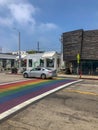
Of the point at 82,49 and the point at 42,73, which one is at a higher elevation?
the point at 82,49

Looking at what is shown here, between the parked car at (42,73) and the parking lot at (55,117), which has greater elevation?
the parked car at (42,73)

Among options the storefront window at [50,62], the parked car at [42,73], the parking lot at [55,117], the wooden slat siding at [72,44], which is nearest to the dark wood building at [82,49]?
the wooden slat siding at [72,44]

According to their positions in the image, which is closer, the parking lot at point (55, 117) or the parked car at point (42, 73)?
the parking lot at point (55, 117)

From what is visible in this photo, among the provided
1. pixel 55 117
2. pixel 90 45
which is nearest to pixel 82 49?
pixel 90 45

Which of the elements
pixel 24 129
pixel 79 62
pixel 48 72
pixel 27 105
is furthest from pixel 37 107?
pixel 79 62

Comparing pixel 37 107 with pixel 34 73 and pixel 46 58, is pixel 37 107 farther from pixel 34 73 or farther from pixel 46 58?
pixel 46 58

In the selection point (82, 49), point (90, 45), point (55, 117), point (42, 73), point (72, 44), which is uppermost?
point (72, 44)

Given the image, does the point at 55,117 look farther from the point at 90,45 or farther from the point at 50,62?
the point at 50,62

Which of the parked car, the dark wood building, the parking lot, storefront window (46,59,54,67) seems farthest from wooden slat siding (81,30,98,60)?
the parking lot

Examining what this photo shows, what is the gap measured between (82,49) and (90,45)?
64.5 inches

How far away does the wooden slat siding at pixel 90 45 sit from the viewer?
1540 inches

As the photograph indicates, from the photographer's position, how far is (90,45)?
131 feet

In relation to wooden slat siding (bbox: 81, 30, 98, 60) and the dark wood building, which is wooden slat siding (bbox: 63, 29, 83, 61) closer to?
the dark wood building

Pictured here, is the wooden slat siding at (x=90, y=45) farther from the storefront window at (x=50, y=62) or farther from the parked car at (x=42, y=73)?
the storefront window at (x=50, y=62)
